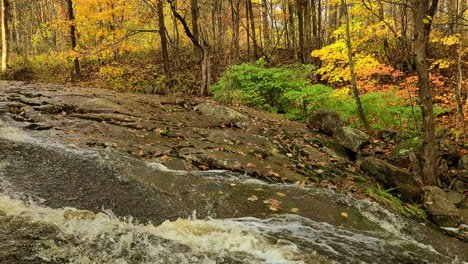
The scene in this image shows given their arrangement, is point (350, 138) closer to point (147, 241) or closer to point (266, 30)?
point (147, 241)

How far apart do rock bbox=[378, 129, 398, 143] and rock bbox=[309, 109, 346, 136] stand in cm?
144

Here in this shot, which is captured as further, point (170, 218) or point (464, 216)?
point (464, 216)

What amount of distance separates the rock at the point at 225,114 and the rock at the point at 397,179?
3874 millimetres

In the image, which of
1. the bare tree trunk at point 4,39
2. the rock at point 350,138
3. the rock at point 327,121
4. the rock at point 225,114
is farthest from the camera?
the bare tree trunk at point 4,39

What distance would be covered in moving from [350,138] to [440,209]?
3666 millimetres

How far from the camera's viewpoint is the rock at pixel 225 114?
363 inches

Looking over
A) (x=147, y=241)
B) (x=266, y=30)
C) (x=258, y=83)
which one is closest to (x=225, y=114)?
(x=258, y=83)

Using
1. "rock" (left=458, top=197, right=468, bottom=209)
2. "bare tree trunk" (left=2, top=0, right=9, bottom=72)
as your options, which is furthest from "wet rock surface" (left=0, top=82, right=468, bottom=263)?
"bare tree trunk" (left=2, top=0, right=9, bottom=72)

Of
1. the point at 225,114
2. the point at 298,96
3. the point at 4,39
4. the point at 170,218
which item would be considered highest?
the point at 4,39

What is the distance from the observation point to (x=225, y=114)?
9.51 m

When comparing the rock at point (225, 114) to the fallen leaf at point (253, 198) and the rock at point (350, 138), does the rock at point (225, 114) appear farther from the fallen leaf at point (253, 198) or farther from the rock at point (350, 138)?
the fallen leaf at point (253, 198)

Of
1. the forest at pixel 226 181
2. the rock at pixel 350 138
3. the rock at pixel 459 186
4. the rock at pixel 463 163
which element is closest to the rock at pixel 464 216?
the forest at pixel 226 181

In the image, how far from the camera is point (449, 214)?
18.2ft

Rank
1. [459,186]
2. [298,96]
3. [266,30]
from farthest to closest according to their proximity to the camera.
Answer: [266,30] → [298,96] → [459,186]
